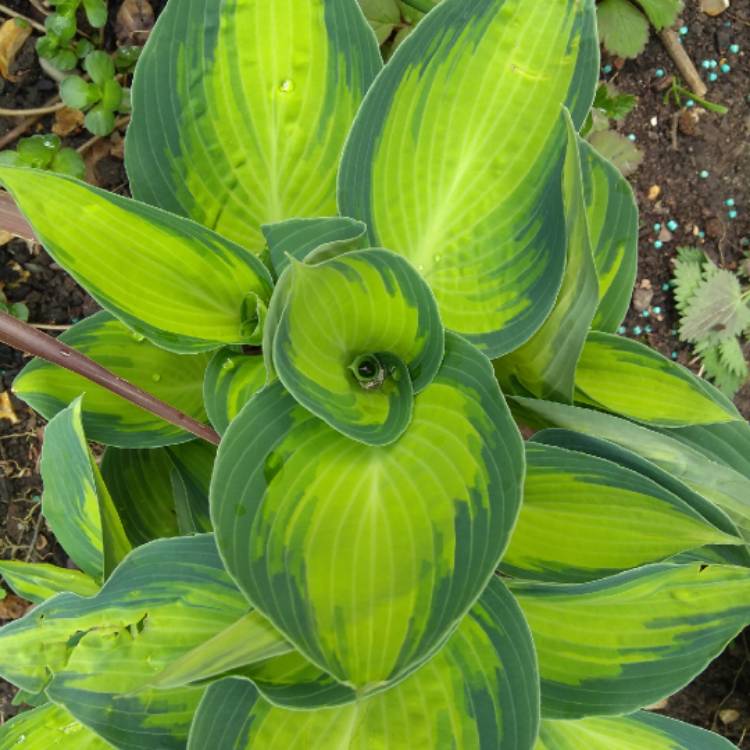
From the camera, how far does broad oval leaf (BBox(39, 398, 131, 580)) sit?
0.76m

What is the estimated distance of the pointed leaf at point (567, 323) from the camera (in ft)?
1.92

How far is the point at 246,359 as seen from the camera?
75 centimetres

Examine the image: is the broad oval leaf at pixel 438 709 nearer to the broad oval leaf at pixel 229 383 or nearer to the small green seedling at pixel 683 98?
the broad oval leaf at pixel 229 383

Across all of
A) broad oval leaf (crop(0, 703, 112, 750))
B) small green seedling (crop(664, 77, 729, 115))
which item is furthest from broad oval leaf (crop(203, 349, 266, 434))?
small green seedling (crop(664, 77, 729, 115))

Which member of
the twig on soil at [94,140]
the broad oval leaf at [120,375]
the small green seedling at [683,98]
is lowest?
the broad oval leaf at [120,375]

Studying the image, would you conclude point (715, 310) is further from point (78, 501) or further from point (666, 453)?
point (78, 501)

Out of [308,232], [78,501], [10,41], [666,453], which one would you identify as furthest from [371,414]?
[10,41]

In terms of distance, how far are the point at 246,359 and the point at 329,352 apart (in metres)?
0.18

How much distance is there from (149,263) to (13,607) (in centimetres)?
87

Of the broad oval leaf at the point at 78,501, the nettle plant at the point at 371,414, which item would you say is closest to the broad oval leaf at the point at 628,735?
the nettle plant at the point at 371,414

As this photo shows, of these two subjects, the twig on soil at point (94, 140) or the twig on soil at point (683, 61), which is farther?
the twig on soil at point (683, 61)

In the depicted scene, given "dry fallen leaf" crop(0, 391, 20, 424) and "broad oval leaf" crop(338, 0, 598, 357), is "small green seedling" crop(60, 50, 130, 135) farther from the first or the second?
"broad oval leaf" crop(338, 0, 598, 357)

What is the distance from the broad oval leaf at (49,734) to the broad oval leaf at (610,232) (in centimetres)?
65

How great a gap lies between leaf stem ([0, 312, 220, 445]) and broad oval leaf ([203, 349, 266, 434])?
1.1 inches
